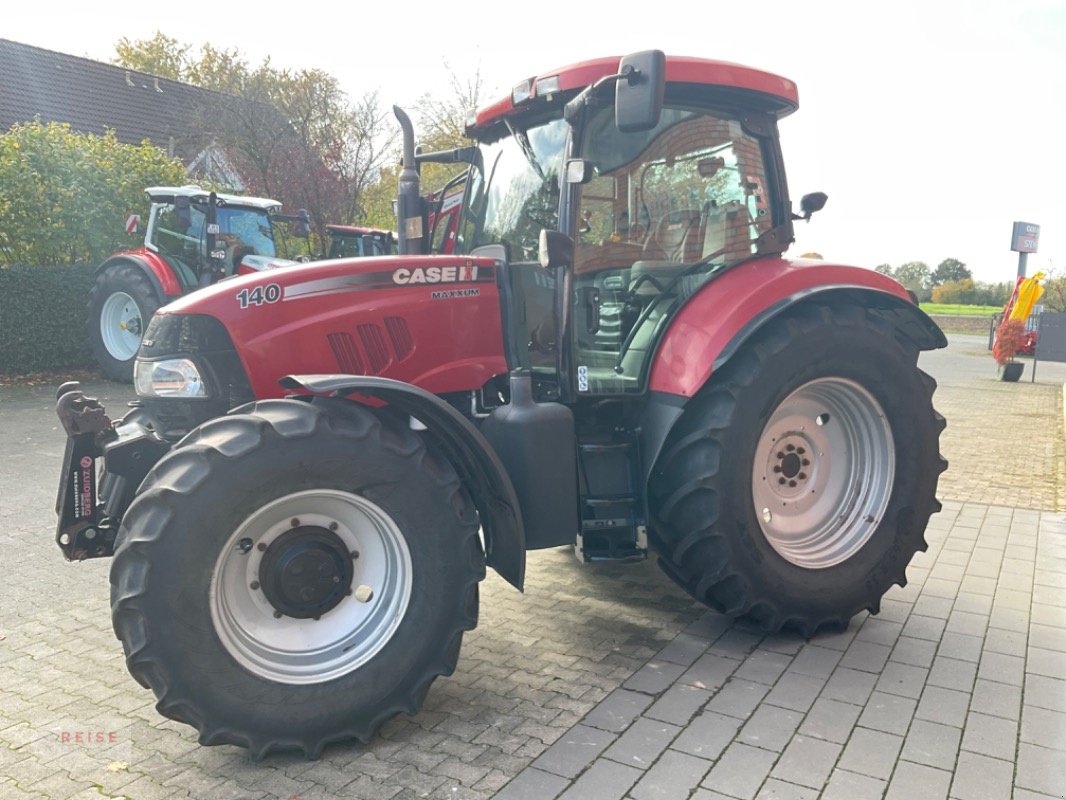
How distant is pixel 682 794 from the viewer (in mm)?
2631

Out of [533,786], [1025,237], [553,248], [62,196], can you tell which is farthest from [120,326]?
[1025,237]

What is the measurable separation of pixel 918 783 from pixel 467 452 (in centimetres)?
182

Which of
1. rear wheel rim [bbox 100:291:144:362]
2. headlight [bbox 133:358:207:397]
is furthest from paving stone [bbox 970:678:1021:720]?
rear wheel rim [bbox 100:291:144:362]

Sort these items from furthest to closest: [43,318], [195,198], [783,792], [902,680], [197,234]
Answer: [43,318], [197,234], [195,198], [902,680], [783,792]

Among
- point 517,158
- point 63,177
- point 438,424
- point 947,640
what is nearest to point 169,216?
point 63,177

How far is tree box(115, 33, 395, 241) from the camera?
20.0 meters

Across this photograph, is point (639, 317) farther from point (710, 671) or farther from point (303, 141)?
point (303, 141)

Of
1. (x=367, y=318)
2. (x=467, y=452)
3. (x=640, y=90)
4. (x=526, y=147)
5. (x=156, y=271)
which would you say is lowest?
(x=467, y=452)

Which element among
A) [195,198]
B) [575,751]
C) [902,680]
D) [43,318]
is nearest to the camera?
[575,751]

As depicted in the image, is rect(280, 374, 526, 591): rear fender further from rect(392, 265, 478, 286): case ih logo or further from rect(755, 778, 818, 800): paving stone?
rect(755, 778, 818, 800): paving stone

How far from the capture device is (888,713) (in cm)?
315

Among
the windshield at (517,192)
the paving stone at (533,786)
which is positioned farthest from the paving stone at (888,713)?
the windshield at (517,192)

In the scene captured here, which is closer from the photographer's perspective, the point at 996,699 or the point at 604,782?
the point at 604,782

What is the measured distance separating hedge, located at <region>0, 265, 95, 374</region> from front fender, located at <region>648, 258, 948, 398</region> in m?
11.3
